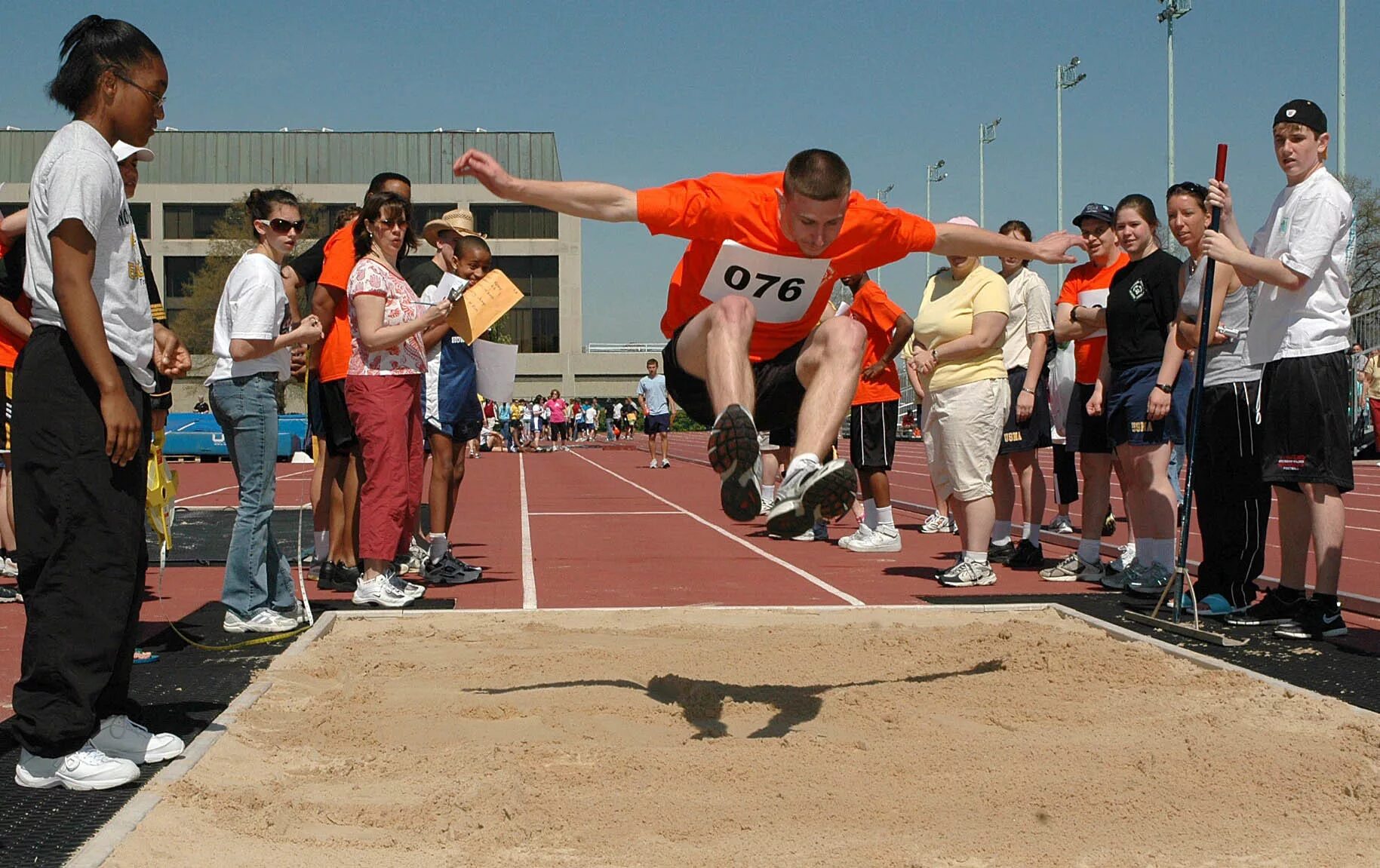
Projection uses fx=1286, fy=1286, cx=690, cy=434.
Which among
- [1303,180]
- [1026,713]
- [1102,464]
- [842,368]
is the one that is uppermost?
[1303,180]

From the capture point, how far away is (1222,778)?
337 cm

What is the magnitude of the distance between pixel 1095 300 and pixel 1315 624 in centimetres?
→ 254

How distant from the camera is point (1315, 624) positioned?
5.40 m

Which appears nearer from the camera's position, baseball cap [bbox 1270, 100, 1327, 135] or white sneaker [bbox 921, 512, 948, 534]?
baseball cap [bbox 1270, 100, 1327, 135]

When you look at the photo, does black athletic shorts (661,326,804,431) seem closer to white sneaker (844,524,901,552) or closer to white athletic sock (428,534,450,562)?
white athletic sock (428,534,450,562)

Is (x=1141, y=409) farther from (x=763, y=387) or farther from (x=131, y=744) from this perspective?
(x=131, y=744)

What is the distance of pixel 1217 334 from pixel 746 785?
400 cm

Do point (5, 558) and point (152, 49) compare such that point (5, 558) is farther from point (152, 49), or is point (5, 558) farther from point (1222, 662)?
point (1222, 662)

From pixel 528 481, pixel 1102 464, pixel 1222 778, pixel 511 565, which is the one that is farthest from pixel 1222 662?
pixel 528 481

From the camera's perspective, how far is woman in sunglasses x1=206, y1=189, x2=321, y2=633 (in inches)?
220

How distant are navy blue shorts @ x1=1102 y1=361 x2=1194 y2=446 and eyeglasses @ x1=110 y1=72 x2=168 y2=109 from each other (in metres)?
4.82

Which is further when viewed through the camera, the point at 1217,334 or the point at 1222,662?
the point at 1217,334

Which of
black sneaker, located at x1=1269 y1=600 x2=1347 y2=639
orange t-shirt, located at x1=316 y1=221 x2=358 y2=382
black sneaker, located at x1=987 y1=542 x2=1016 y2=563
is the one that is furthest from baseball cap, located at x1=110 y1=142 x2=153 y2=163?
black sneaker, located at x1=987 y1=542 x2=1016 y2=563

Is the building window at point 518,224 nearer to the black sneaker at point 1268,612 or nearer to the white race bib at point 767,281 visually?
the black sneaker at point 1268,612
